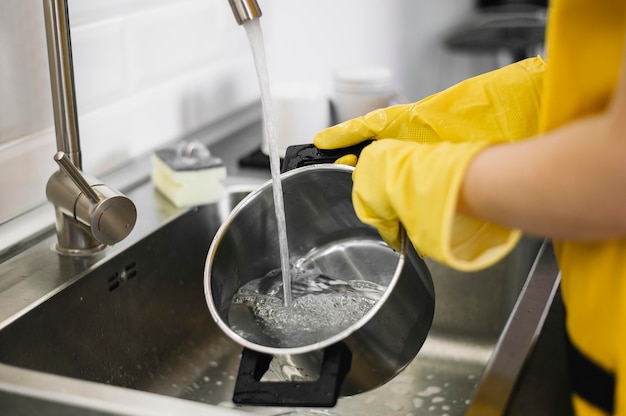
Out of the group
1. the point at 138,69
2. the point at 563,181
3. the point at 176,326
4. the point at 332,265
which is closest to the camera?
the point at 563,181

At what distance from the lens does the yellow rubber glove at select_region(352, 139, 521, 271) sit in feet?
2.04

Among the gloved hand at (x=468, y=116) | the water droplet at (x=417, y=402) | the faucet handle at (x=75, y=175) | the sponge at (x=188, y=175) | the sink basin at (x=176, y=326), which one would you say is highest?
the gloved hand at (x=468, y=116)

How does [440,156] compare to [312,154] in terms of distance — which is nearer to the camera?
[440,156]

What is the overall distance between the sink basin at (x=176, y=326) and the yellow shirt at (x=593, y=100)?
0.14 m

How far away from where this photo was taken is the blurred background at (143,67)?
1.07m

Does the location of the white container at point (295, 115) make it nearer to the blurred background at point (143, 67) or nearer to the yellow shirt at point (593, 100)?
the blurred background at point (143, 67)

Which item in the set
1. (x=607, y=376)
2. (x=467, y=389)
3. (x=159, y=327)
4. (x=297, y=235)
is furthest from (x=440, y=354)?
(x=607, y=376)

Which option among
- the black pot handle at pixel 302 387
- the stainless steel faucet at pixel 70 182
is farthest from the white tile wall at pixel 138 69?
the black pot handle at pixel 302 387

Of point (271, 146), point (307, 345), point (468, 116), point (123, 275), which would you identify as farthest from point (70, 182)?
point (468, 116)

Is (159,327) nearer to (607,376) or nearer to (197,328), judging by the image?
(197,328)

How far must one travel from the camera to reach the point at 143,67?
134cm

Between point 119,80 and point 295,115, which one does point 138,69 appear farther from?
point 295,115

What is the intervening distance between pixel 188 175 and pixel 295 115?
1.08 feet

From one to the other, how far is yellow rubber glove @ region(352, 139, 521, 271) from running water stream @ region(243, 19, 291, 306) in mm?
165
